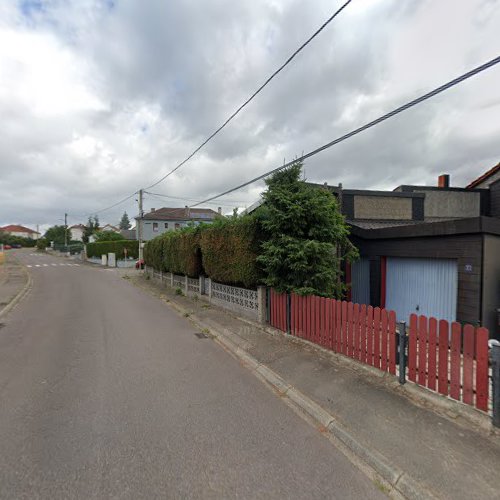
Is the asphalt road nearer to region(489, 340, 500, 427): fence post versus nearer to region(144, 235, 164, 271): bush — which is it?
region(489, 340, 500, 427): fence post

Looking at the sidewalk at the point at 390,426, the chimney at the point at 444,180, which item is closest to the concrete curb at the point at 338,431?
the sidewalk at the point at 390,426

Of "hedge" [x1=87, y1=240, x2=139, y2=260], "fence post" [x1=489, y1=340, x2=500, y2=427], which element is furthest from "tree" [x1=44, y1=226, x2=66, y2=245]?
"fence post" [x1=489, y1=340, x2=500, y2=427]

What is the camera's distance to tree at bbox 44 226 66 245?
7000cm

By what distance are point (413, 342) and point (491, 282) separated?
148 inches

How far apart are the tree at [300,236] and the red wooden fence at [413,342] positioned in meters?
0.54

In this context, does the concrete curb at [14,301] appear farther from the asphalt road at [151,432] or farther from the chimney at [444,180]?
the chimney at [444,180]

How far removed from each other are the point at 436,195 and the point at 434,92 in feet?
35.8

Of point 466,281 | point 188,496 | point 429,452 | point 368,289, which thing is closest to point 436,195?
point 368,289

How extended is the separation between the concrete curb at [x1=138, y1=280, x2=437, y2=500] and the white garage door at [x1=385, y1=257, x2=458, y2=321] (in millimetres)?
4948

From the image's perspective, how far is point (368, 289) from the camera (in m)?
9.83

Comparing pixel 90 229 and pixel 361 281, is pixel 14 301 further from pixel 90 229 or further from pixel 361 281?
pixel 90 229

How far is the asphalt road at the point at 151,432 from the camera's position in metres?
2.49

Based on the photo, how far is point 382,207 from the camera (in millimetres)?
12398

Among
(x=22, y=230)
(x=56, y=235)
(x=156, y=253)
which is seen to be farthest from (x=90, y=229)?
(x=22, y=230)
